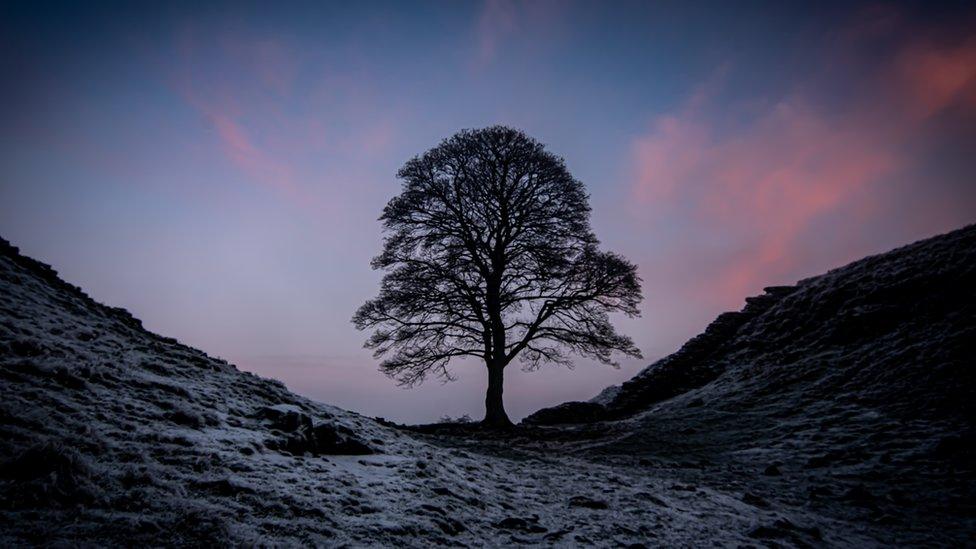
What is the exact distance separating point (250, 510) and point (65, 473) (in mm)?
981

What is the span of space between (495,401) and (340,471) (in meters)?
9.93

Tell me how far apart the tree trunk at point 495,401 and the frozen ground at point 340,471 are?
490 cm

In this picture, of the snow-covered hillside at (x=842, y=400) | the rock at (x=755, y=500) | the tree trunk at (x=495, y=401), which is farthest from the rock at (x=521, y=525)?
the tree trunk at (x=495, y=401)

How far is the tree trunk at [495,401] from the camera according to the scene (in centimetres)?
1334

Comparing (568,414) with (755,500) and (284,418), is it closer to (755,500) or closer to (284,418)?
(755,500)

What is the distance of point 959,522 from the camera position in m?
4.43

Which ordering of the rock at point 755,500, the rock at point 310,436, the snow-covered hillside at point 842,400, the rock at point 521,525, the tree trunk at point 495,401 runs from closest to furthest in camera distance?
the rock at point 521,525
the rock at point 310,436
the rock at point 755,500
the snow-covered hillside at point 842,400
the tree trunk at point 495,401

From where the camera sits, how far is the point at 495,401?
13.6 metres

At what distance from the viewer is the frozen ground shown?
240 cm

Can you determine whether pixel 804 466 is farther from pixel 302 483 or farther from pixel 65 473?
pixel 65 473

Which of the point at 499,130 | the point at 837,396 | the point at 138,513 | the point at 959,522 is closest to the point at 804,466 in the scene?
the point at 959,522

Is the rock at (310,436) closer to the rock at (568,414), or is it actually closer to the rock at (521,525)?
the rock at (521,525)

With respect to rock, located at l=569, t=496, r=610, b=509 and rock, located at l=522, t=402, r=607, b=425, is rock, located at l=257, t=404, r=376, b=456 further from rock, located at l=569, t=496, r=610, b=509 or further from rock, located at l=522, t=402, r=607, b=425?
rock, located at l=522, t=402, r=607, b=425

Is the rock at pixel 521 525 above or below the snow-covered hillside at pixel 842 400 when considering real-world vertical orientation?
below
